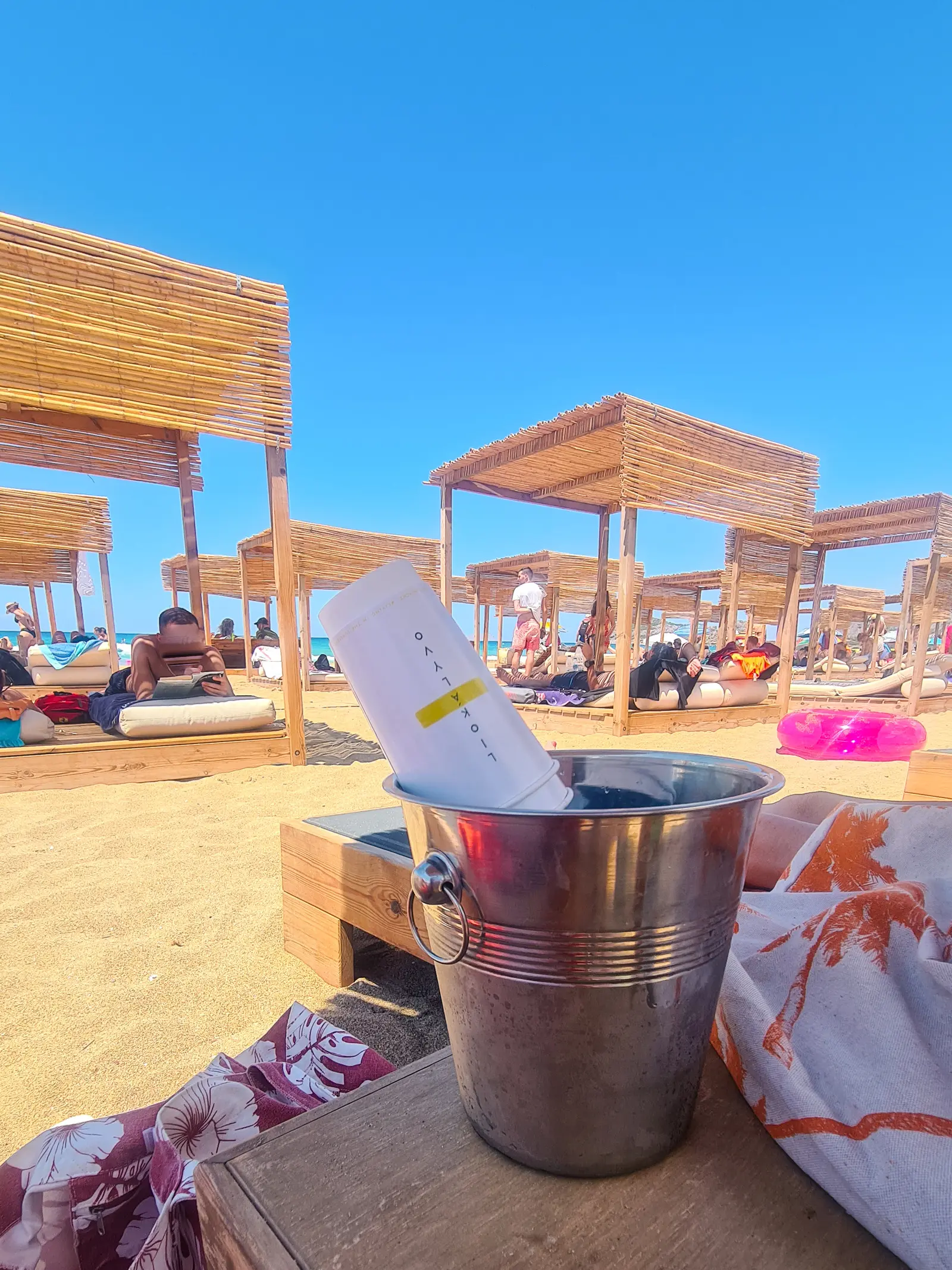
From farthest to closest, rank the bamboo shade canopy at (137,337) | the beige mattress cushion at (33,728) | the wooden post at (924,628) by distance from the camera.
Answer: the wooden post at (924,628), the beige mattress cushion at (33,728), the bamboo shade canopy at (137,337)

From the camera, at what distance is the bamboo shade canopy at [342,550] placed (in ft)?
37.8

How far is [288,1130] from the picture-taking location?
0.69m

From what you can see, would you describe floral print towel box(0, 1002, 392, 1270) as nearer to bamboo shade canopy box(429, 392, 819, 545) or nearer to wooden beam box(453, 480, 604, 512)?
bamboo shade canopy box(429, 392, 819, 545)

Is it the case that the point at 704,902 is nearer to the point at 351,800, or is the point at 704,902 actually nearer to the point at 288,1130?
the point at 288,1130

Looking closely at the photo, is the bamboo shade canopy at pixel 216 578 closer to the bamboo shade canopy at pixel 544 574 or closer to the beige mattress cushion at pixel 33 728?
the bamboo shade canopy at pixel 544 574

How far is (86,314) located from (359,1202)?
4.80 meters

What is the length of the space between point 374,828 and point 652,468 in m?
5.11

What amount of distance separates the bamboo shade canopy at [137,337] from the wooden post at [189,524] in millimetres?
2227

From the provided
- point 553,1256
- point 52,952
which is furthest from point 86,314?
point 553,1256

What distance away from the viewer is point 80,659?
29.7ft

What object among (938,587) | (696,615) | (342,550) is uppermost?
(342,550)

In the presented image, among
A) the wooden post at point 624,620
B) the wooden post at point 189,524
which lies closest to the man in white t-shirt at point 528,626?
the wooden post at point 624,620

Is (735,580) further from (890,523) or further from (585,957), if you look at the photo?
(585,957)

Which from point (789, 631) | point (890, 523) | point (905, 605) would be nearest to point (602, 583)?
point (789, 631)
